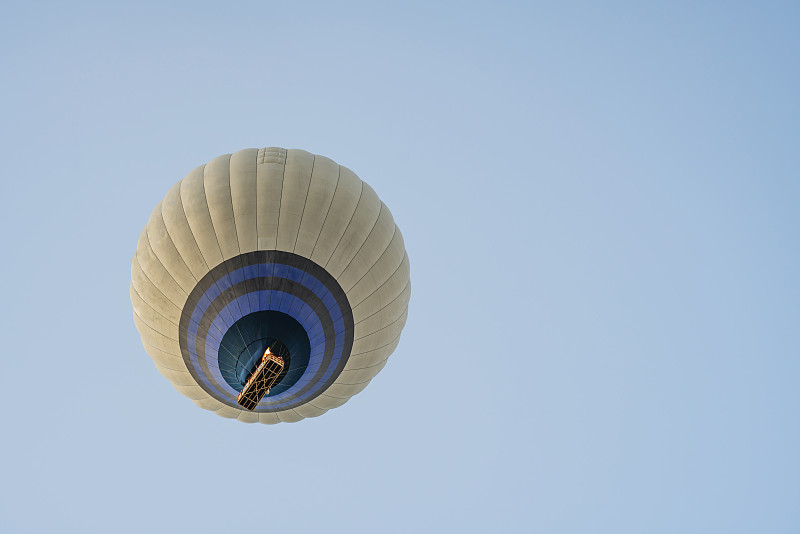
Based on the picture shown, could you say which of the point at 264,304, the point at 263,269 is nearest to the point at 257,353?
the point at 264,304

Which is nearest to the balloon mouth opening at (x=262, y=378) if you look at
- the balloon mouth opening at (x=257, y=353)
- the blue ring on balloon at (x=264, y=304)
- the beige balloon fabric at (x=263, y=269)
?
the balloon mouth opening at (x=257, y=353)

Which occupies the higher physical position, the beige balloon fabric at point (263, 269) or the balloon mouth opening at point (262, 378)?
the beige balloon fabric at point (263, 269)

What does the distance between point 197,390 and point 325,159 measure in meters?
6.90

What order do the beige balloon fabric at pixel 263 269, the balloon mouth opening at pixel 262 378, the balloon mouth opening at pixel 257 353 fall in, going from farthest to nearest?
the balloon mouth opening at pixel 257 353 < the balloon mouth opening at pixel 262 378 < the beige balloon fabric at pixel 263 269

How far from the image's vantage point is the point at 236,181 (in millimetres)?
12562

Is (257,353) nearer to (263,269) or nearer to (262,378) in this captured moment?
(262,378)

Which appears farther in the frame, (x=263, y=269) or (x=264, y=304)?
Answer: (x=264, y=304)

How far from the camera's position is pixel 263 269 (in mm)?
12469

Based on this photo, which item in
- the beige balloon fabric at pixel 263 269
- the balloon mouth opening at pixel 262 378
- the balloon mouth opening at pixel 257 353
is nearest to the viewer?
the beige balloon fabric at pixel 263 269

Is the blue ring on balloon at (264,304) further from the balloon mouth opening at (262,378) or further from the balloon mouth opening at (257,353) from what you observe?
the balloon mouth opening at (262,378)

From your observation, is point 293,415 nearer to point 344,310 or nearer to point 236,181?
point 344,310

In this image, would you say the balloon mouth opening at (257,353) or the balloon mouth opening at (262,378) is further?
the balloon mouth opening at (257,353)

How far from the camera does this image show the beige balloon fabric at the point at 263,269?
40.6 ft

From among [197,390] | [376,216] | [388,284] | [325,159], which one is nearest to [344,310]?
[388,284]
